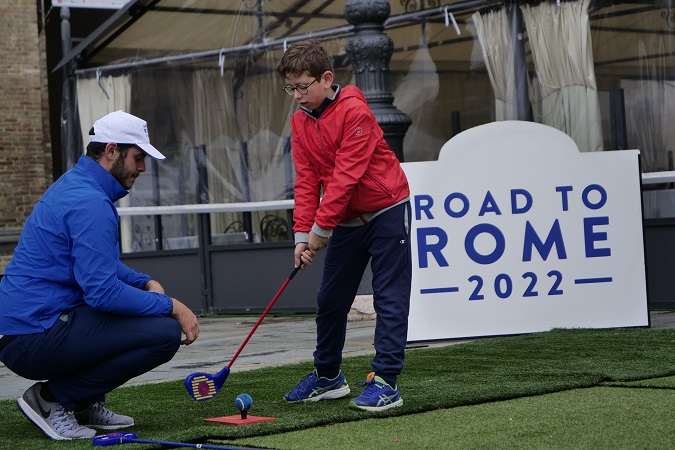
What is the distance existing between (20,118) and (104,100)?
12.2 ft

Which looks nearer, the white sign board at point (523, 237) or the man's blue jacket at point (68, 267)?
the man's blue jacket at point (68, 267)

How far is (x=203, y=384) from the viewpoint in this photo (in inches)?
199

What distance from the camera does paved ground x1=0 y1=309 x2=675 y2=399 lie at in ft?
23.1

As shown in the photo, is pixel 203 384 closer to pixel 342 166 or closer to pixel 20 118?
pixel 342 166

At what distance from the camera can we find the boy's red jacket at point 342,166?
16.2 ft

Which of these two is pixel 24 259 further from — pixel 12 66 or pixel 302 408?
pixel 12 66

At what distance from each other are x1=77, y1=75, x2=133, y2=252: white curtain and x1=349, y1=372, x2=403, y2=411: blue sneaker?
8315mm

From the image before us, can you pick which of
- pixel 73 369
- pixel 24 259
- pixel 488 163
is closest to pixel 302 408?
pixel 73 369

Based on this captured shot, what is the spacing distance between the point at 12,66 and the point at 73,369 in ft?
41.4

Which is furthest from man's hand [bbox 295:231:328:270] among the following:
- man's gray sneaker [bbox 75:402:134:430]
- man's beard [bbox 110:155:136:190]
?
man's gray sneaker [bbox 75:402:134:430]

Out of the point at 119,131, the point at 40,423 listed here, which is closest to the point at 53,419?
the point at 40,423

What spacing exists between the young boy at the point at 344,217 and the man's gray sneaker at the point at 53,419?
1.10m

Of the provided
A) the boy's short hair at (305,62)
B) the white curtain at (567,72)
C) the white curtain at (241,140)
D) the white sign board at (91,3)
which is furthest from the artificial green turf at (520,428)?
the white sign board at (91,3)

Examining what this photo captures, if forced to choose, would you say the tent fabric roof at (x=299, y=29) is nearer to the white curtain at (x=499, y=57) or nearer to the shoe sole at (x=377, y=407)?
the white curtain at (x=499, y=57)
